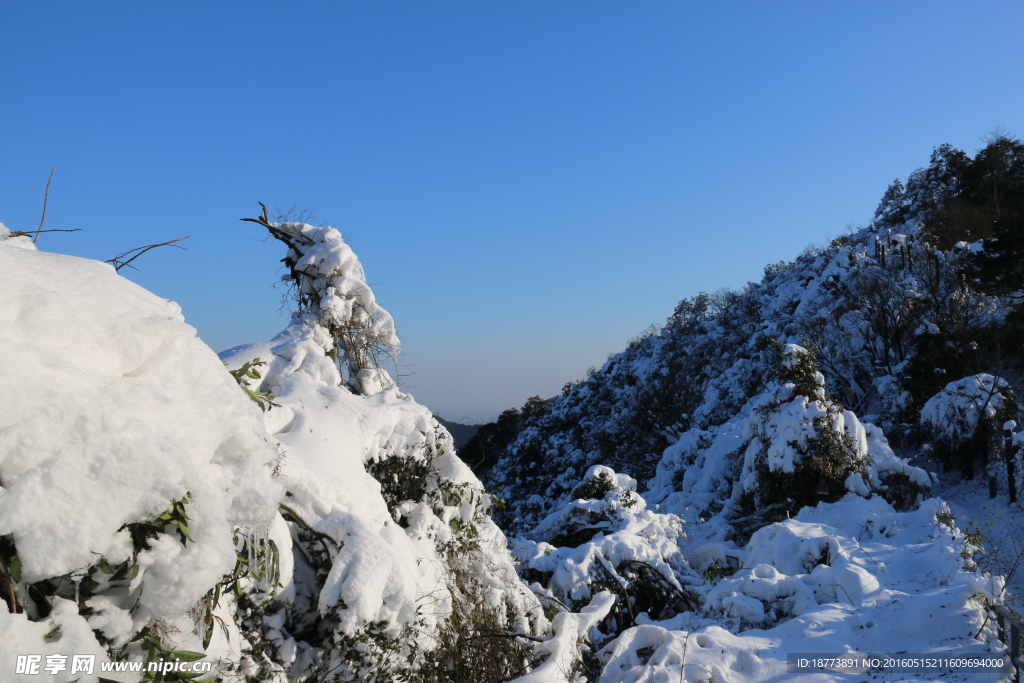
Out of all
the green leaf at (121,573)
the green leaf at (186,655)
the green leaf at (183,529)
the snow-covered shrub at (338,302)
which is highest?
the snow-covered shrub at (338,302)

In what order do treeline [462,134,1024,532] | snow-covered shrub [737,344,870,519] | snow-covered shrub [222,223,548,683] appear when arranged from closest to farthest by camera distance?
snow-covered shrub [222,223,548,683], snow-covered shrub [737,344,870,519], treeline [462,134,1024,532]

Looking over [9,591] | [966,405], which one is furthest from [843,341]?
[9,591]

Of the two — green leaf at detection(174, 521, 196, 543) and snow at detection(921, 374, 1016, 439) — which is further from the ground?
green leaf at detection(174, 521, 196, 543)

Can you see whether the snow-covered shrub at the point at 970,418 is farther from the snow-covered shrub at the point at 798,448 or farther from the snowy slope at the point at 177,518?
the snowy slope at the point at 177,518

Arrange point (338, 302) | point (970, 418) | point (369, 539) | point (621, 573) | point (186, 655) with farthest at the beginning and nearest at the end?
1. point (970, 418)
2. point (621, 573)
3. point (338, 302)
4. point (369, 539)
5. point (186, 655)

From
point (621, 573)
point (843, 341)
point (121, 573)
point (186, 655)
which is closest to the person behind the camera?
point (121, 573)

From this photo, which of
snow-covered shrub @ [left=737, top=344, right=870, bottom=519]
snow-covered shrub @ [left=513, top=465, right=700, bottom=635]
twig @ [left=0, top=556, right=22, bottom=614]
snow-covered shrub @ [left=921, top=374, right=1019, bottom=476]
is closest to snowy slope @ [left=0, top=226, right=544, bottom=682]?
twig @ [left=0, top=556, right=22, bottom=614]

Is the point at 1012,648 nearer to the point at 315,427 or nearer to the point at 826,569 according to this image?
the point at 826,569

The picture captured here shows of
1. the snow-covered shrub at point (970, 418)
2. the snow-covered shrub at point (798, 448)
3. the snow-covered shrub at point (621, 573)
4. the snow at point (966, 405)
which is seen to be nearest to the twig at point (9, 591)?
the snow-covered shrub at point (621, 573)

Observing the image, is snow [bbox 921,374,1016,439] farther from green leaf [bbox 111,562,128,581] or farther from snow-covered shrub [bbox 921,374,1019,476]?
green leaf [bbox 111,562,128,581]

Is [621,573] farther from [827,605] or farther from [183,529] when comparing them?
[183,529]

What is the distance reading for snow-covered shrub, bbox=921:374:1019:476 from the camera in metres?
10.7

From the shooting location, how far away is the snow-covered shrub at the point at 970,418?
35.2 feet

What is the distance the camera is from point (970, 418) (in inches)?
436
